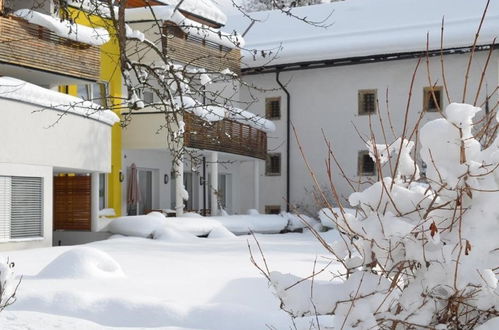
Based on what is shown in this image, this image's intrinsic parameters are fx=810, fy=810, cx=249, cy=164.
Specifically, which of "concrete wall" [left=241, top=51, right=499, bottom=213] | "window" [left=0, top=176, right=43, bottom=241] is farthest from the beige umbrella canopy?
"concrete wall" [left=241, top=51, right=499, bottom=213]

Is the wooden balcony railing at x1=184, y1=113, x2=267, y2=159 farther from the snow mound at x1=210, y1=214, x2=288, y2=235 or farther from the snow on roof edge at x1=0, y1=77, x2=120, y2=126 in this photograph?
the snow on roof edge at x1=0, y1=77, x2=120, y2=126

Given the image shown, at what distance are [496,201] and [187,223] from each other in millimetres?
18716

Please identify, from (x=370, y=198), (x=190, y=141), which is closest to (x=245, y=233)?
(x=190, y=141)

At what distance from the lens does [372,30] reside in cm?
3353

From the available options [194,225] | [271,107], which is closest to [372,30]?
[271,107]

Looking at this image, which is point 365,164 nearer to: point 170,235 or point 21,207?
point 170,235

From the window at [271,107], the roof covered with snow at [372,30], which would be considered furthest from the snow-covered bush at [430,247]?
the window at [271,107]

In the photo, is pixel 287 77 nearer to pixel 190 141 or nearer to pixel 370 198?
pixel 190 141

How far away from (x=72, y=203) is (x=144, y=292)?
39.8 ft

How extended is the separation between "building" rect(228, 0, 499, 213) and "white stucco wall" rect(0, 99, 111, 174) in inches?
473

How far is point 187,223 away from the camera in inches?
889

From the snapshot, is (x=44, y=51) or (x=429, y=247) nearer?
(x=429, y=247)

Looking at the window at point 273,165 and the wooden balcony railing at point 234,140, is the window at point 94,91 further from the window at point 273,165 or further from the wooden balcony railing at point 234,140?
the window at point 273,165

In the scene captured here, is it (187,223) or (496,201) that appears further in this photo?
(187,223)
